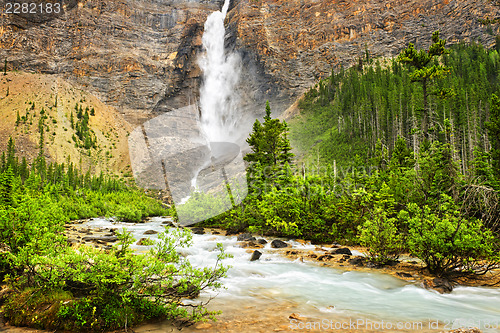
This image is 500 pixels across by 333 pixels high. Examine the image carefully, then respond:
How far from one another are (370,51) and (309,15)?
28622mm

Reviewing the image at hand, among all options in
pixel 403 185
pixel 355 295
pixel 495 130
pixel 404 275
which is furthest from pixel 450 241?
pixel 495 130

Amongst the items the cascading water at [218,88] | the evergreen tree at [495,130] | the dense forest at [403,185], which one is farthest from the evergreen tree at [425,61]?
the cascading water at [218,88]

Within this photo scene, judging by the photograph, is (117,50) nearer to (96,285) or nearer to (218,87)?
(218,87)

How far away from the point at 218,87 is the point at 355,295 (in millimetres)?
101635

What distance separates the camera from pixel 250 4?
113 metres

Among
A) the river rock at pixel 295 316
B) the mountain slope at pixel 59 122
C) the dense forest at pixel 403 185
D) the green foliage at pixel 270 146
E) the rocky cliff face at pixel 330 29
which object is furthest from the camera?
the rocky cliff face at pixel 330 29

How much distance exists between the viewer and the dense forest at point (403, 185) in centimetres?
923

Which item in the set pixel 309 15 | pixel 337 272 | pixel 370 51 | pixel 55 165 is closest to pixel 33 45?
pixel 55 165

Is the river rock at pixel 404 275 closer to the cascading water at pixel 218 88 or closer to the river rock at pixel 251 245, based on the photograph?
the river rock at pixel 251 245

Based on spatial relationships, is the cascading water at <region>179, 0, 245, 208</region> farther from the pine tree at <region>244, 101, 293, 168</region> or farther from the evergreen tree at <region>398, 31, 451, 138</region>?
the evergreen tree at <region>398, 31, 451, 138</region>

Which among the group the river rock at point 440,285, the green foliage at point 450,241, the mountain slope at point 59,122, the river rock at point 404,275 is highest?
the mountain slope at point 59,122

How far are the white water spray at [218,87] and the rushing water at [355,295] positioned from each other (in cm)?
7886

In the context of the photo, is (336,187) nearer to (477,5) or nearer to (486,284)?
(486,284)

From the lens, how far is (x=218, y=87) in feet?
341
